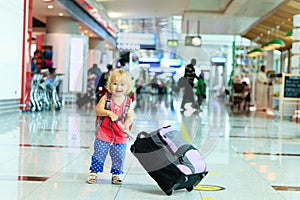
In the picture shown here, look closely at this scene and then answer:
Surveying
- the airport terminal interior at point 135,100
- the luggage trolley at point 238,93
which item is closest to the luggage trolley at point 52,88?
the airport terminal interior at point 135,100

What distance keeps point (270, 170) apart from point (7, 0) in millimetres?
7731

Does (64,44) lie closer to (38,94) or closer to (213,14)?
(38,94)

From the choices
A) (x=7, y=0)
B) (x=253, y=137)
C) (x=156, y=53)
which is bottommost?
(x=253, y=137)

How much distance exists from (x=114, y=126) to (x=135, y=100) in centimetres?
1239

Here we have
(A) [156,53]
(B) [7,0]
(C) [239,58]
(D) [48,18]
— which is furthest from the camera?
(C) [239,58]

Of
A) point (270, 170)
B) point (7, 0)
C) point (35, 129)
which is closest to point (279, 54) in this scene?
point (7, 0)

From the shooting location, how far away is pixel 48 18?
20.2 m

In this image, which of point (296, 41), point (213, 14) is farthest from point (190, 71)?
point (213, 14)

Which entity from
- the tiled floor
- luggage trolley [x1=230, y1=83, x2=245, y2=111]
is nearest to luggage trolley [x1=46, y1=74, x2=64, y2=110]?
the tiled floor

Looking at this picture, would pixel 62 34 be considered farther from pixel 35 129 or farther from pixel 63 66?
pixel 35 129

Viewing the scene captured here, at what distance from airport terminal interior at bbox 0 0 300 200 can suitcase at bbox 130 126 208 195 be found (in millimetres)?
23

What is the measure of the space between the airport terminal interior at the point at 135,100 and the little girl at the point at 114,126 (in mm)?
124

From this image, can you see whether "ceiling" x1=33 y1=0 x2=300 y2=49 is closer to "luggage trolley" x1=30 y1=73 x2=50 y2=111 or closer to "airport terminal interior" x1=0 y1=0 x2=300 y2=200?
"airport terminal interior" x1=0 y1=0 x2=300 y2=200

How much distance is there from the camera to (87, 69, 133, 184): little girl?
4570 mm
